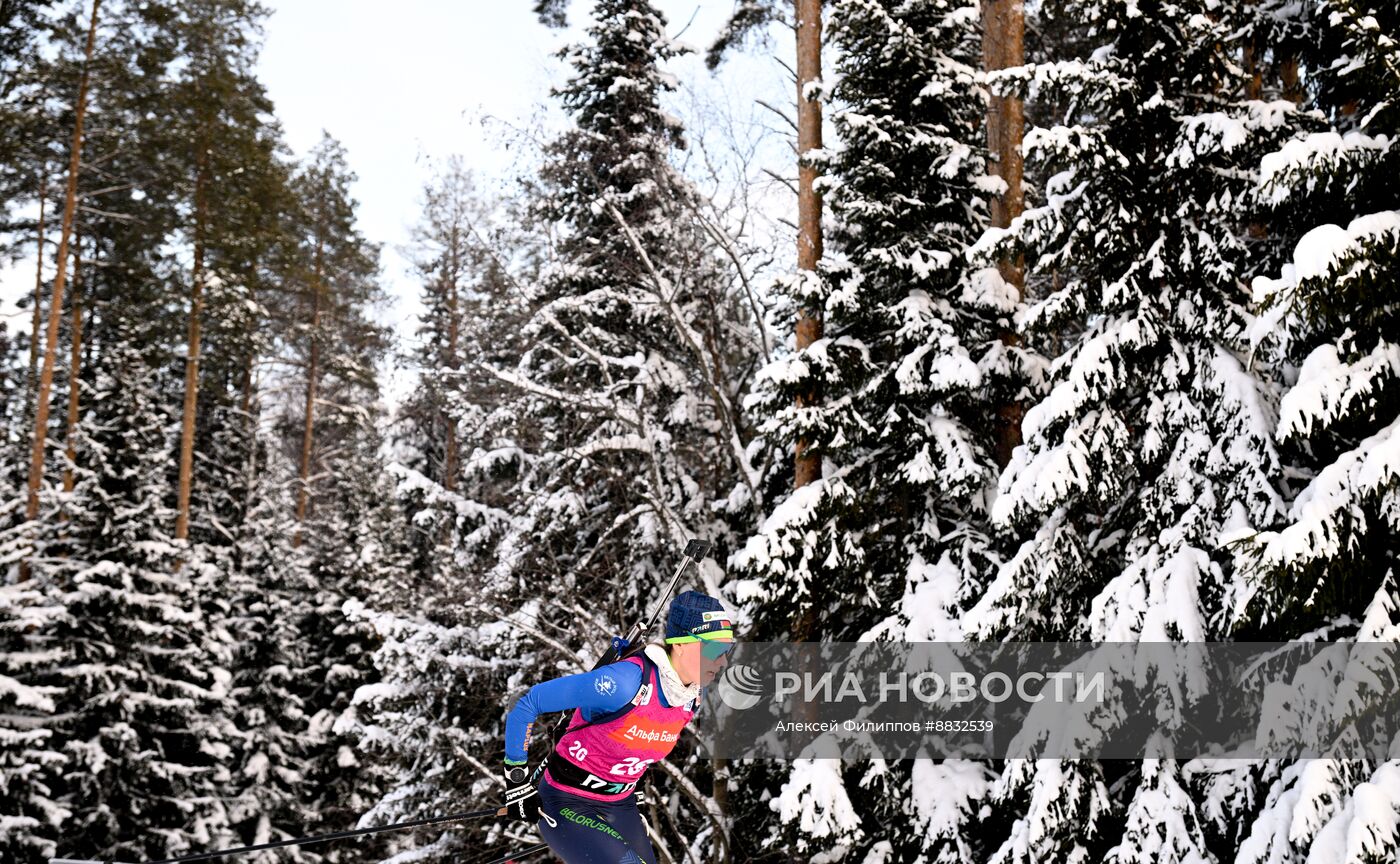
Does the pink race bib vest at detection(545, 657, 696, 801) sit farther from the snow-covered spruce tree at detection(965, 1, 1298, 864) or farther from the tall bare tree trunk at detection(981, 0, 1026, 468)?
the tall bare tree trunk at detection(981, 0, 1026, 468)

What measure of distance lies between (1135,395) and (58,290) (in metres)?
18.9

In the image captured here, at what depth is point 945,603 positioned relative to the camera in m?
9.58

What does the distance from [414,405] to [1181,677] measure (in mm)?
12541

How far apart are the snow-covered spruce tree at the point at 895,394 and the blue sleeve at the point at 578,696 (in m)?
4.52

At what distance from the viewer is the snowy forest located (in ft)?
23.0

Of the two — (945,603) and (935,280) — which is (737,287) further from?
(945,603)

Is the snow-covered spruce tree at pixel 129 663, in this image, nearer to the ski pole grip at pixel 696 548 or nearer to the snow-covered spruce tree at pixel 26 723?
the snow-covered spruce tree at pixel 26 723

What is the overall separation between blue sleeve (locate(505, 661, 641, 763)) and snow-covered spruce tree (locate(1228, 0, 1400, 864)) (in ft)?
11.3

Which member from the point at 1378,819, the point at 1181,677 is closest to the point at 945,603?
the point at 1181,677

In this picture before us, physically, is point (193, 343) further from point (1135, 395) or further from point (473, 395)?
point (1135, 395)

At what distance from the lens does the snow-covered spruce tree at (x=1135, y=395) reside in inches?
284

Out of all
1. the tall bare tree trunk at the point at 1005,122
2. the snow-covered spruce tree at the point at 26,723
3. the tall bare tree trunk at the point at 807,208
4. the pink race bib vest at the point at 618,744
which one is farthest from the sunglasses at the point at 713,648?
the snow-covered spruce tree at the point at 26,723

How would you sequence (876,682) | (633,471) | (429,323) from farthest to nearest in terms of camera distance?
1. (429,323)
2. (633,471)
3. (876,682)

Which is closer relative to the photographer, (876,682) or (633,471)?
(876,682)
